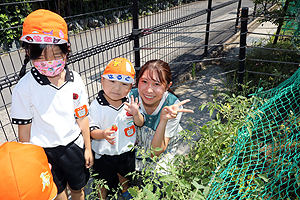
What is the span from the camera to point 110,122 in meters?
1.90

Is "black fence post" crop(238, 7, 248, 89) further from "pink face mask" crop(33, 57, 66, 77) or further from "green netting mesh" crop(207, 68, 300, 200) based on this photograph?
"pink face mask" crop(33, 57, 66, 77)

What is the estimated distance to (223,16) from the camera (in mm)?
11695

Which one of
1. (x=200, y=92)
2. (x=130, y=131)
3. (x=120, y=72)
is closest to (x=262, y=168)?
(x=130, y=131)

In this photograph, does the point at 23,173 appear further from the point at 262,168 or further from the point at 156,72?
the point at 262,168

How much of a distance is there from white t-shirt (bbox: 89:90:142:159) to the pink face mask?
39 cm

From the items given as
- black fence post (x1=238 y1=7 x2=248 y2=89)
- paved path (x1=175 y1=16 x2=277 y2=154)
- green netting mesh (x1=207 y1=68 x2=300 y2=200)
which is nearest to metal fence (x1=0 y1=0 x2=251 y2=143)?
black fence post (x1=238 y1=7 x2=248 y2=89)

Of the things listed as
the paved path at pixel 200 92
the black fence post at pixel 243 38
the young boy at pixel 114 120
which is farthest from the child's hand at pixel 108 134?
the black fence post at pixel 243 38

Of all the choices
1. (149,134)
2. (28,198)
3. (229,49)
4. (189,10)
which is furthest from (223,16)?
(28,198)

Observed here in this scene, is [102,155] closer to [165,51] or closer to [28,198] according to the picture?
[28,198]

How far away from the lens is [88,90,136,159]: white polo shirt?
73.9 inches

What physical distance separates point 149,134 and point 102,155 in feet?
1.48

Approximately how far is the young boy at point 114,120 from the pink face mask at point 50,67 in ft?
1.12

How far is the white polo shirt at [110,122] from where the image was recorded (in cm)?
188

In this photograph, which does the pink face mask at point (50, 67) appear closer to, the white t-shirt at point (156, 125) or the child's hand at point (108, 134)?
the child's hand at point (108, 134)
